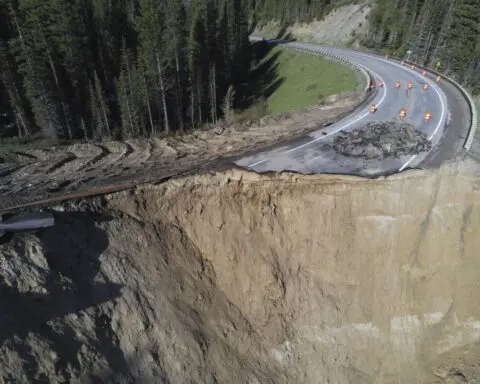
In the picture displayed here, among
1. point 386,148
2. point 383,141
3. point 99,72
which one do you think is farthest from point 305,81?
point 386,148

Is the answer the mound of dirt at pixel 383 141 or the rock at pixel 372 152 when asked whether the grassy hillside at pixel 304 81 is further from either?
the rock at pixel 372 152

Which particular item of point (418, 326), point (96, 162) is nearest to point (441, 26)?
point (418, 326)

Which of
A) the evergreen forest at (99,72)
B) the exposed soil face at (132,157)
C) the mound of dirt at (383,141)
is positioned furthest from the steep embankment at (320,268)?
the evergreen forest at (99,72)

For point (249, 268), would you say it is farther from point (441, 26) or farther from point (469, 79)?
point (441, 26)

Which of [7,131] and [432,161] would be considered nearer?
[432,161]

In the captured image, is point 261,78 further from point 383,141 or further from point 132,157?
point 132,157

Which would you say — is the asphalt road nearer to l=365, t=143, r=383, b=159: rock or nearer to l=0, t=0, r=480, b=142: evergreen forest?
l=365, t=143, r=383, b=159: rock
